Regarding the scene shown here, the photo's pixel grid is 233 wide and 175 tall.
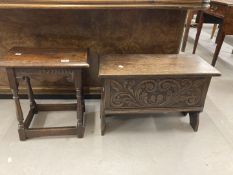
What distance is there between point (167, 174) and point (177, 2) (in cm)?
111

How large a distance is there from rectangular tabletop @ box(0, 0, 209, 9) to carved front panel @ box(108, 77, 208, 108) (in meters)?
0.49

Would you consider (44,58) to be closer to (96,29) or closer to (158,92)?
(96,29)

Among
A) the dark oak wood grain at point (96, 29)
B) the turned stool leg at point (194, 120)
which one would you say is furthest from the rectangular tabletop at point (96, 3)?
the turned stool leg at point (194, 120)

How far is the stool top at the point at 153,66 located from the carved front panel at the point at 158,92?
7 cm

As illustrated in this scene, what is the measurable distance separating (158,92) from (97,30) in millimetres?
716

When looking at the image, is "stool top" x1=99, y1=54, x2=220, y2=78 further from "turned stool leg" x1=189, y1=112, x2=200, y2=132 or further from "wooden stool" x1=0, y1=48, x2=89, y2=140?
"turned stool leg" x1=189, y1=112, x2=200, y2=132

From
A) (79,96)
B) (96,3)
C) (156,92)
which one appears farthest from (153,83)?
(96,3)

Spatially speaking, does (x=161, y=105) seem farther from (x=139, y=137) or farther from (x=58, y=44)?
(x=58, y=44)

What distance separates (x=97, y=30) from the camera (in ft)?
5.91

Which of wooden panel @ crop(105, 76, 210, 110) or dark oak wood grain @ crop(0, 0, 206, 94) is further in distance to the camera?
dark oak wood grain @ crop(0, 0, 206, 94)

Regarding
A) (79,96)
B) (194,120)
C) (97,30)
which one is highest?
(97,30)

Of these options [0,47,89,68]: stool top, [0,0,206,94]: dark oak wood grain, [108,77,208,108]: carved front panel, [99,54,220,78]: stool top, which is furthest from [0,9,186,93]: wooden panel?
[108,77,208,108]: carved front panel

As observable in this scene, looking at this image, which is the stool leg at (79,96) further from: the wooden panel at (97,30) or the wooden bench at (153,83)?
the wooden panel at (97,30)

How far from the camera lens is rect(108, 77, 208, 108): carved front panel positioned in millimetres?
1516
